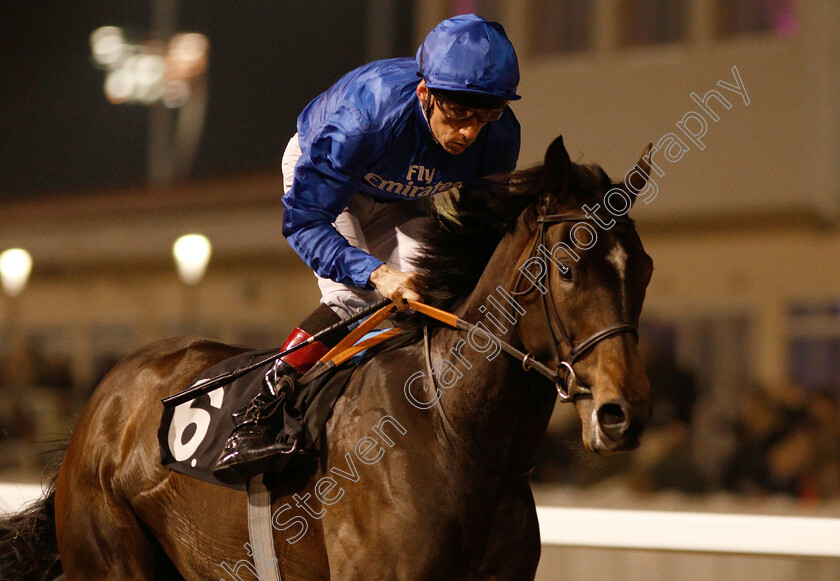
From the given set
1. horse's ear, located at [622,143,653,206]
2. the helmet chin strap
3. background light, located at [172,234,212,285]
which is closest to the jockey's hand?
the helmet chin strap

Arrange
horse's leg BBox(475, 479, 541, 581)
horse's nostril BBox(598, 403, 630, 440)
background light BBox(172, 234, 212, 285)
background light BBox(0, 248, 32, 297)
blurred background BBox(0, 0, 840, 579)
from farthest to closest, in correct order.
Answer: background light BBox(0, 248, 32, 297), background light BBox(172, 234, 212, 285), blurred background BBox(0, 0, 840, 579), horse's leg BBox(475, 479, 541, 581), horse's nostril BBox(598, 403, 630, 440)

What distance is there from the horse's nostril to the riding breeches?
2.52 feet

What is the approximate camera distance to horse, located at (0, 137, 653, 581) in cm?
166

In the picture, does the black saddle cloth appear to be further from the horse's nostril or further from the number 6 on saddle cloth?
the horse's nostril

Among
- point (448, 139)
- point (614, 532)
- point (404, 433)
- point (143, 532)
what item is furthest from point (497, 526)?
point (614, 532)

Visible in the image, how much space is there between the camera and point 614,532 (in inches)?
126

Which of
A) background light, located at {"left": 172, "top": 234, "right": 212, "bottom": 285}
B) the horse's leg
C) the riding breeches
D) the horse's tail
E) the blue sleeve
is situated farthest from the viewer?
background light, located at {"left": 172, "top": 234, "right": 212, "bottom": 285}

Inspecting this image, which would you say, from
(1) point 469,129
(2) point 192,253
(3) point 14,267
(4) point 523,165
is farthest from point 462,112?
(3) point 14,267

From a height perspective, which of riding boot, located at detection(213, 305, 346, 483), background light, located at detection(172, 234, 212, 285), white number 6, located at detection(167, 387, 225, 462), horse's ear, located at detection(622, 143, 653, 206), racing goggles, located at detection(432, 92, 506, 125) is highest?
racing goggles, located at detection(432, 92, 506, 125)

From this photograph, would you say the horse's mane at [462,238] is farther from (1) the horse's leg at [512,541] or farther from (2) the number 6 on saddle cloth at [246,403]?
(1) the horse's leg at [512,541]

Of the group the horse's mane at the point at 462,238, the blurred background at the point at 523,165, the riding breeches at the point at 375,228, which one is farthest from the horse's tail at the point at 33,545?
the blurred background at the point at 523,165

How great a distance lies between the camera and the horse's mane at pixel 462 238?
1950 mm

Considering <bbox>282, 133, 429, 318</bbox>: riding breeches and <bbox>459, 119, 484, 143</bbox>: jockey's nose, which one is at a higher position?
<bbox>459, 119, 484, 143</bbox>: jockey's nose

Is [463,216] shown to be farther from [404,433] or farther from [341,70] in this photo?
[341,70]
